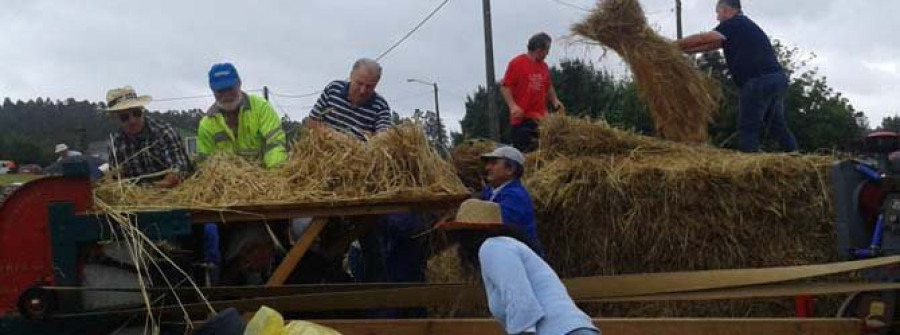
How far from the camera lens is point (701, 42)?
7613 mm

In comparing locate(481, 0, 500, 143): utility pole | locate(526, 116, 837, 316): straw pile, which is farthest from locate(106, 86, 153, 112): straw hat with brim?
→ locate(481, 0, 500, 143): utility pole

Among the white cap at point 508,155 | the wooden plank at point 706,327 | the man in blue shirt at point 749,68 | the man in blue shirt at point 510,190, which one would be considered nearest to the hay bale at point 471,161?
the man in blue shirt at point 510,190

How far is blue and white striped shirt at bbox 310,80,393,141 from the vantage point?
261 inches

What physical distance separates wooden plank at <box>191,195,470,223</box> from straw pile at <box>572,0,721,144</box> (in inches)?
109

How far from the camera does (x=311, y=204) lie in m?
4.95

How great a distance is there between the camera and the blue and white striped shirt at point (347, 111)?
662cm

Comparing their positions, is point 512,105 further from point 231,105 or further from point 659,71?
point 231,105

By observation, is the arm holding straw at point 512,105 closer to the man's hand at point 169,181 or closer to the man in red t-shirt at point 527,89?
the man in red t-shirt at point 527,89

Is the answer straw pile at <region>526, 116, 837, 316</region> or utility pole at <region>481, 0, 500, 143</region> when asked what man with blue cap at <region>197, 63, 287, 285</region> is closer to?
straw pile at <region>526, 116, 837, 316</region>

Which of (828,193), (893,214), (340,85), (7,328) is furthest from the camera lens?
(340,85)

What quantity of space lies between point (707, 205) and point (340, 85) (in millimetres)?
2566

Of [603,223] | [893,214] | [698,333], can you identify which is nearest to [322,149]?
[603,223]

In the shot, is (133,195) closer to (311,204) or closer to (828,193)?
(311,204)

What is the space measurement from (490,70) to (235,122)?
16.8 m
